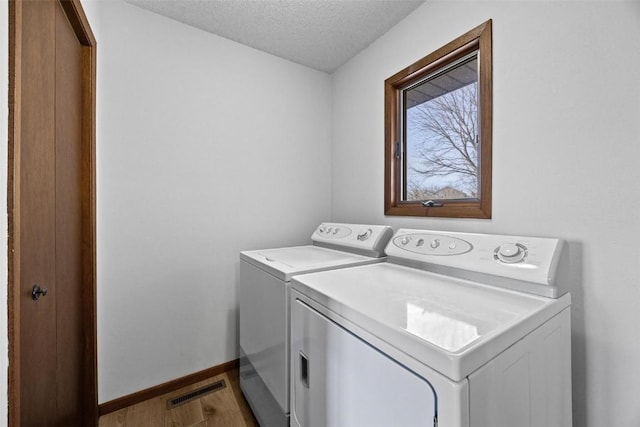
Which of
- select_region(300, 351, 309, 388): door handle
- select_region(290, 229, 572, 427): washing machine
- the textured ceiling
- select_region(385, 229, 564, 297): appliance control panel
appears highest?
the textured ceiling

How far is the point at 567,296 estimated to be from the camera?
3.18 feet

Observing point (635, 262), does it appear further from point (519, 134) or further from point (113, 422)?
point (113, 422)

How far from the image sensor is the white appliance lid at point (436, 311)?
615mm

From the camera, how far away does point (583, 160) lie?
104 cm

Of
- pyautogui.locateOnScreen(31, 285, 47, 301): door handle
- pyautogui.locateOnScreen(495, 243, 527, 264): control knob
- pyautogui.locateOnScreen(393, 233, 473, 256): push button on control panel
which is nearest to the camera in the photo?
pyautogui.locateOnScreen(31, 285, 47, 301): door handle

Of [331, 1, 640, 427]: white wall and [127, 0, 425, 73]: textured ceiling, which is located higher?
[127, 0, 425, 73]: textured ceiling

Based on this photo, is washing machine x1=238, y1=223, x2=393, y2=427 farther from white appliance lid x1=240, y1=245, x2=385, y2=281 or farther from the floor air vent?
the floor air vent

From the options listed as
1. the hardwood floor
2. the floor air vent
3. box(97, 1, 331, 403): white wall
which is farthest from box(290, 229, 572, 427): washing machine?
box(97, 1, 331, 403): white wall

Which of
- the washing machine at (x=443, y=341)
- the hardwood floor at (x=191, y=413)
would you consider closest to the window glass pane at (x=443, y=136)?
the washing machine at (x=443, y=341)

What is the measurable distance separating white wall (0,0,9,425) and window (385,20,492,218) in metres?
1.69

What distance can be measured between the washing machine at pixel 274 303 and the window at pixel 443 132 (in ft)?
1.19

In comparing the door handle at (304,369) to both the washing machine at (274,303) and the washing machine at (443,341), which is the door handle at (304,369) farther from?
the washing machine at (274,303)

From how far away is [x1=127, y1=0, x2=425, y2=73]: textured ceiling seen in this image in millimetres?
1675

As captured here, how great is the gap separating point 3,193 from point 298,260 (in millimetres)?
1153
